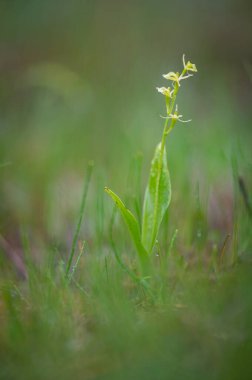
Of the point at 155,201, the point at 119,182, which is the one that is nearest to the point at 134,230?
the point at 155,201

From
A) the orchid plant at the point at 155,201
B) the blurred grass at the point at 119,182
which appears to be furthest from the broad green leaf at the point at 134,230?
the blurred grass at the point at 119,182

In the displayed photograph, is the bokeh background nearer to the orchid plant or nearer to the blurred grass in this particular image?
the blurred grass

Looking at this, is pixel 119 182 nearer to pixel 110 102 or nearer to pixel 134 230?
pixel 134 230

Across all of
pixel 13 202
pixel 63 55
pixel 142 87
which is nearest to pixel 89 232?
pixel 13 202

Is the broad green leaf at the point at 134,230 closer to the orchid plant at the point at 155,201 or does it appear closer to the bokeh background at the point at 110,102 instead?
the orchid plant at the point at 155,201

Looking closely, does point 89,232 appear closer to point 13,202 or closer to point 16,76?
point 13,202


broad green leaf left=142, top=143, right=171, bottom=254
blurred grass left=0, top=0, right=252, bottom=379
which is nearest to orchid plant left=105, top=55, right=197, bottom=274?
broad green leaf left=142, top=143, right=171, bottom=254
